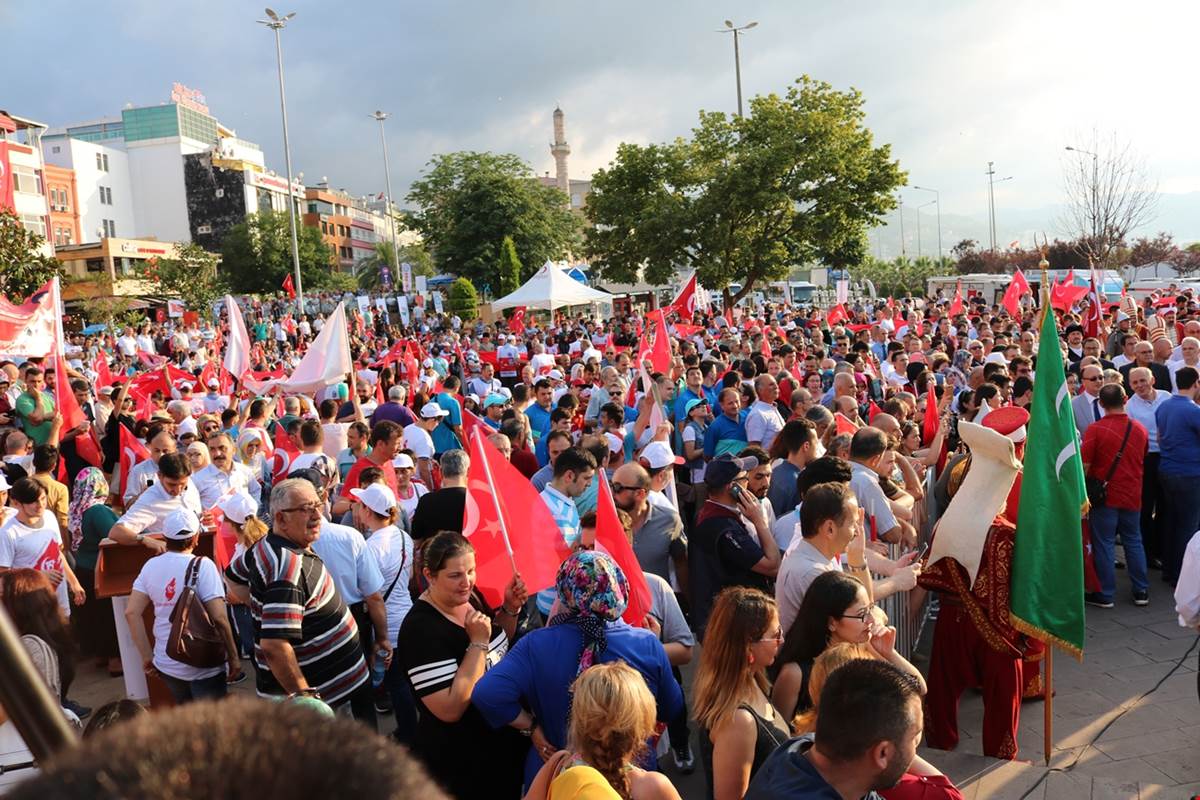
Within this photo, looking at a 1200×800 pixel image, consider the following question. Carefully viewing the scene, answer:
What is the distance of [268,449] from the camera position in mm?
8805

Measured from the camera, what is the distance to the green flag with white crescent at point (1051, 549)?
514 centimetres

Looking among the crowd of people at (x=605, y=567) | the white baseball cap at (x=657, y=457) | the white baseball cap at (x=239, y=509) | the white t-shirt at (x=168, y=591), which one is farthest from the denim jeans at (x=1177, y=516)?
the white t-shirt at (x=168, y=591)

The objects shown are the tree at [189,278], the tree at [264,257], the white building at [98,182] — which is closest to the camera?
the tree at [189,278]

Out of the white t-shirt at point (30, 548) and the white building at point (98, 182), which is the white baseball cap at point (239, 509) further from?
the white building at point (98, 182)

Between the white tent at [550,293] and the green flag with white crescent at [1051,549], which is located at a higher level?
the white tent at [550,293]

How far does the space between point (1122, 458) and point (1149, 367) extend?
3177 millimetres

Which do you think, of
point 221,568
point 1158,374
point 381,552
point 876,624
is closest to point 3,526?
point 221,568

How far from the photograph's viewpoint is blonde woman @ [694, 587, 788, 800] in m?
3.43

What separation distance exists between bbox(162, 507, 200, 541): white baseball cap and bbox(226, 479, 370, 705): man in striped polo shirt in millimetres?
A: 756

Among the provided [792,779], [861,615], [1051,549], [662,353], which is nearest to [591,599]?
[792,779]

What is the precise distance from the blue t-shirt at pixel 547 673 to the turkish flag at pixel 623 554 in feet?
2.67

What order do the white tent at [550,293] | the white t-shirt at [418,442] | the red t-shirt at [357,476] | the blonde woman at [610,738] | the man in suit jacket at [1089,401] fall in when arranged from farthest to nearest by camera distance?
the white tent at [550,293] < the man in suit jacket at [1089,401] < the white t-shirt at [418,442] < the red t-shirt at [357,476] < the blonde woman at [610,738]

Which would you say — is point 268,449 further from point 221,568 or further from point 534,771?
point 534,771

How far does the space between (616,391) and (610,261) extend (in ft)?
93.5
